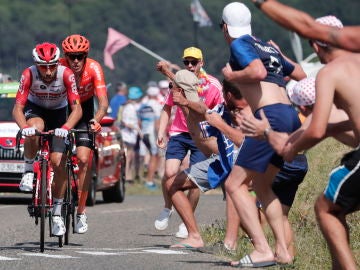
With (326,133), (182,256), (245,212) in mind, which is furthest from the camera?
(182,256)

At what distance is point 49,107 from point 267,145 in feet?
12.0

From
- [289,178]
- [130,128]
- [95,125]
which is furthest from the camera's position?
[130,128]

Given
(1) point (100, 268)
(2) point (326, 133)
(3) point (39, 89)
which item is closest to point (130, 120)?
(3) point (39, 89)

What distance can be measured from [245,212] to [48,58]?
321 centimetres

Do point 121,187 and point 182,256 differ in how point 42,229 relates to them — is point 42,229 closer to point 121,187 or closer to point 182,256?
point 182,256

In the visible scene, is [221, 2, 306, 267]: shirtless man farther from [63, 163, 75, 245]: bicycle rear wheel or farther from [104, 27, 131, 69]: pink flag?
[104, 27, 131, 69]: pink flag

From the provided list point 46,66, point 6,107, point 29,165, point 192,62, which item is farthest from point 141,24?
point 46,66

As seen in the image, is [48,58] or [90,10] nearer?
[48,58]

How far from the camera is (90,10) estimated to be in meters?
69.6

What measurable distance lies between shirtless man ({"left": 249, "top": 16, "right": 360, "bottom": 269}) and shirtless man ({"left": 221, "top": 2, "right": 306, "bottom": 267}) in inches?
68.7

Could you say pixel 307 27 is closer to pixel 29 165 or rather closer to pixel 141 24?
pixel 29 165

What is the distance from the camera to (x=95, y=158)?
22.5 m

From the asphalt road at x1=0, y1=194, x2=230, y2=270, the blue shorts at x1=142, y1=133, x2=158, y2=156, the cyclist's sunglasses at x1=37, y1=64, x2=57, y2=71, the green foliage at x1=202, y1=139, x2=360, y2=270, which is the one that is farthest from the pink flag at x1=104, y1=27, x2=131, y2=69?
the cyclist's sunglasses at x1=37, y1=64, x2=57, y2=71

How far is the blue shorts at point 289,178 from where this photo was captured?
12.7 m
